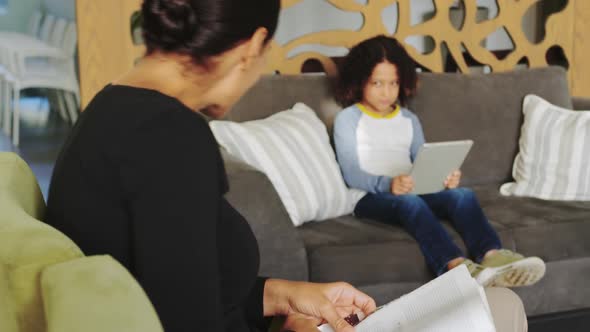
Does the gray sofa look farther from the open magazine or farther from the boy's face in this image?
the open magazine

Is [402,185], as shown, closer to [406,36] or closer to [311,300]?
[406,36]

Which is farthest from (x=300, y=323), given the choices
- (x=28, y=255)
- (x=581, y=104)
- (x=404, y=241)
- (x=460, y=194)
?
(x=581, y=104)

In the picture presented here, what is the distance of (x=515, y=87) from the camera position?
9.04 feet

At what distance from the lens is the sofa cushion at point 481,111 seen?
2.64m

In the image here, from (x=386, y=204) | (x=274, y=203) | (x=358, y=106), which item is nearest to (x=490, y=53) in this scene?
(x=358, y=106)

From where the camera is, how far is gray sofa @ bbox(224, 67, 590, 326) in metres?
1.84

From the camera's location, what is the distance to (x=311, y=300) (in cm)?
111

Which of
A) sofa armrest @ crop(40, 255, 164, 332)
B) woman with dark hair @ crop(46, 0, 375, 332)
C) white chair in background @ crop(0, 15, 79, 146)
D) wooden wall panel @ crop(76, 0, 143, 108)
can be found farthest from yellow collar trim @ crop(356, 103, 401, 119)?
sofa armrest @ crop(40, 255, 164, 332)

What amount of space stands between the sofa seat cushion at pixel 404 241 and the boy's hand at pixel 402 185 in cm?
13

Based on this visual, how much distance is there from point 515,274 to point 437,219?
1.00 ft

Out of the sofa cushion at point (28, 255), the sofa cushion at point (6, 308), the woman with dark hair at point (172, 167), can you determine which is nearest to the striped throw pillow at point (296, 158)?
the woman with dark hair at point (172, 167)

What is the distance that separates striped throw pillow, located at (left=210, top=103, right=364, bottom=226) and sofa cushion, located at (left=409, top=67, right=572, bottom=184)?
1.61 feet

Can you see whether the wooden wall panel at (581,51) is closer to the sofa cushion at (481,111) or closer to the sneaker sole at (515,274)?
the sofa cushion at (481,111)

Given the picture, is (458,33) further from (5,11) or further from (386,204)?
(5,11)
